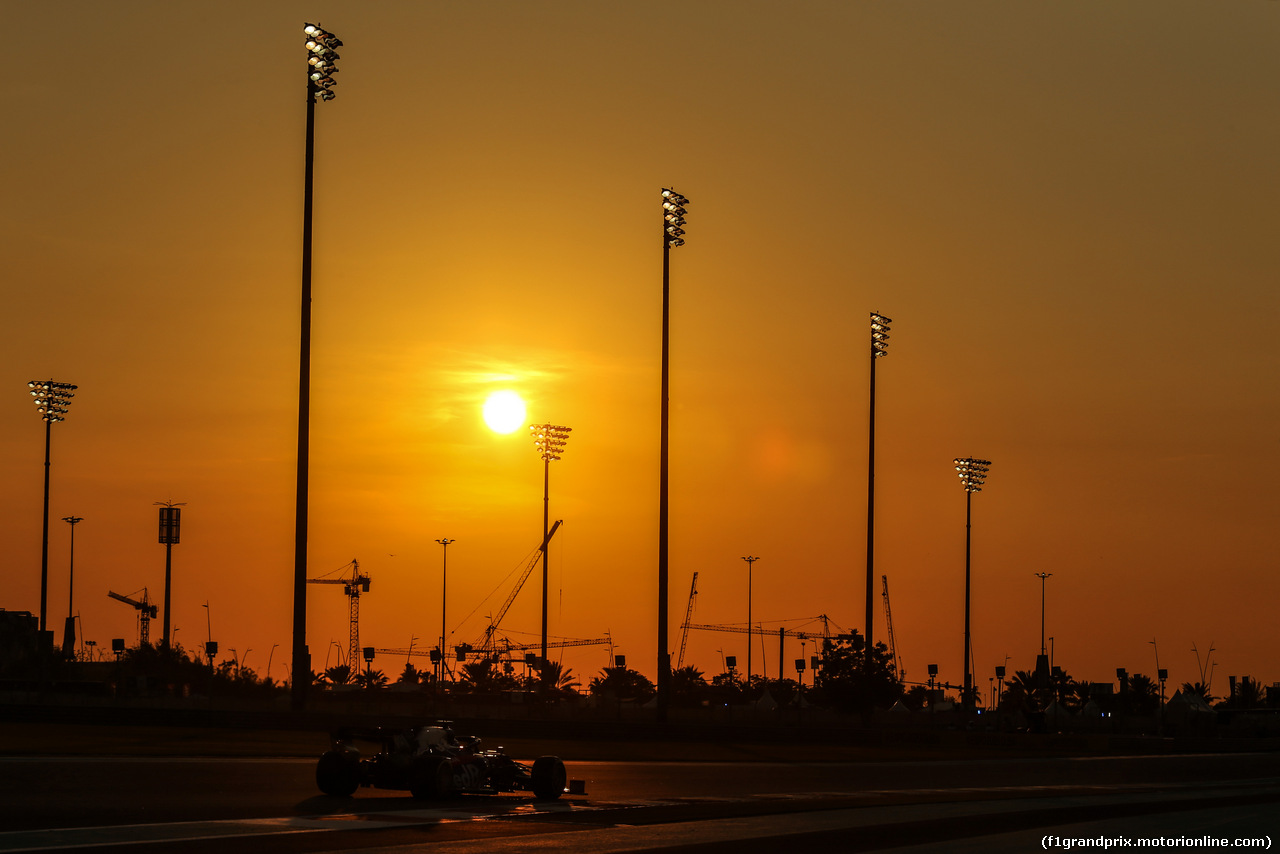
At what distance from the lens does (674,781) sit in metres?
34.1

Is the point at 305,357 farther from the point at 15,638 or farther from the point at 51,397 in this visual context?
the point at 15,638

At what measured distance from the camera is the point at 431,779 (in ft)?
86.1

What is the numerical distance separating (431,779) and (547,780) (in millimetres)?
2428

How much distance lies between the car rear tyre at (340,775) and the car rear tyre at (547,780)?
3.39 m

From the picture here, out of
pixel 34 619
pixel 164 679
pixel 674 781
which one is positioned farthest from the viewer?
pixel 34 619

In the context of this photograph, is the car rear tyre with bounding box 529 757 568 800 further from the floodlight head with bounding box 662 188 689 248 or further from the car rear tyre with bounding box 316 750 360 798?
the floodlight head with bounding box 662 188 689 248

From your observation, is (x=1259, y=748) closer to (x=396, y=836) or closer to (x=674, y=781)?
(x=674, y=781)

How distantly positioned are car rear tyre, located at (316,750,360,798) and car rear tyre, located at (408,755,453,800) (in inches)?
44.3

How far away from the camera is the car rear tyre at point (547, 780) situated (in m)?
27.5

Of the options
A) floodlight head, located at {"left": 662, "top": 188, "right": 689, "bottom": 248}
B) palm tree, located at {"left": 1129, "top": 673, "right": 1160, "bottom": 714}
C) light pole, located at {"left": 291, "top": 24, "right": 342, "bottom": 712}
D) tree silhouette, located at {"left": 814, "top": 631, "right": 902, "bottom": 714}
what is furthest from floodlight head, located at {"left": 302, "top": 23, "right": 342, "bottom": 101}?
palm tree, located at {"left": 1129, "top": 673, "right": 1160, "bottom": 714}

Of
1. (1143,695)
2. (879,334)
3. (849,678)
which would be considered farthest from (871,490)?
(1143,695)

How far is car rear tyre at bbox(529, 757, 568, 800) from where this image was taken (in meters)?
27.5

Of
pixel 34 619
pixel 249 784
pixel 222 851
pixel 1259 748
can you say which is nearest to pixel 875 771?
pixel 249 784

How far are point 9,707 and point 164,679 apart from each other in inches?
1672
